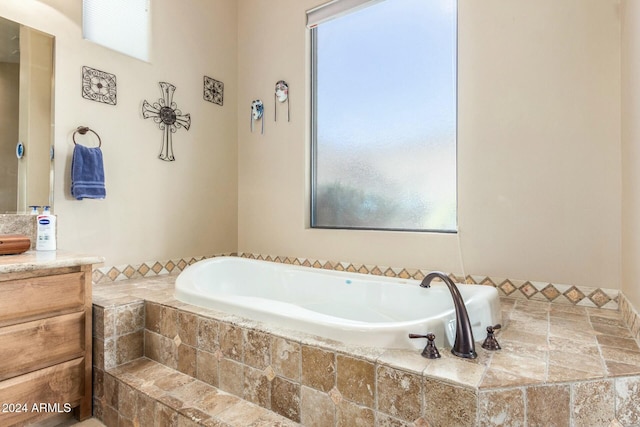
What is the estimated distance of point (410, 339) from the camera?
1220 mm

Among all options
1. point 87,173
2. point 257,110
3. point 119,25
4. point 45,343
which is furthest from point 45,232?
point 257,110

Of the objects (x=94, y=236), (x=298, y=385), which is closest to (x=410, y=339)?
(x=298, y=385)

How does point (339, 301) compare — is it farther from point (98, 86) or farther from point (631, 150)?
point (98, 86)

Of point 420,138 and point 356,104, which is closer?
point 420,138

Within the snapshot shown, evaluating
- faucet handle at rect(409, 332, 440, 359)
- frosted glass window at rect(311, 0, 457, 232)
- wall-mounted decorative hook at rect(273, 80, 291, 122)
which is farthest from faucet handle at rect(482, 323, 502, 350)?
wall-mounted decorative hook at rect(273, 80, 291, 122)

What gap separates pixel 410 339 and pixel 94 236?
7.02 feet

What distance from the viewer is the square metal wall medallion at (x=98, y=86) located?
222cm

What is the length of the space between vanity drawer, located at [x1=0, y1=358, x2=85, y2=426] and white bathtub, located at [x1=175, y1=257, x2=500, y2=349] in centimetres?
60

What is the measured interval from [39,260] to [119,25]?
175 centimetres

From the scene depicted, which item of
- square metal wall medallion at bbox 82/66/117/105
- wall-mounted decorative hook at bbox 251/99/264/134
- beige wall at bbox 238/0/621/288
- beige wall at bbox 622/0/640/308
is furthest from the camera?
wall-mounted decorative hook at bbox 251/99/264/134

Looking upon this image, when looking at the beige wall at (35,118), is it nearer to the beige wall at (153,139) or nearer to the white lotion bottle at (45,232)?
the beige wall at (153,139)

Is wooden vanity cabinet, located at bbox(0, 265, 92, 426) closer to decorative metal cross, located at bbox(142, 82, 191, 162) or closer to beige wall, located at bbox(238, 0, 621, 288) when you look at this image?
decorative metal cross, located at bbox(142, 82, 191, 162)

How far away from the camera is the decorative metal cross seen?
2617mm

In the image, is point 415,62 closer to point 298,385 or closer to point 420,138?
point 420,138
